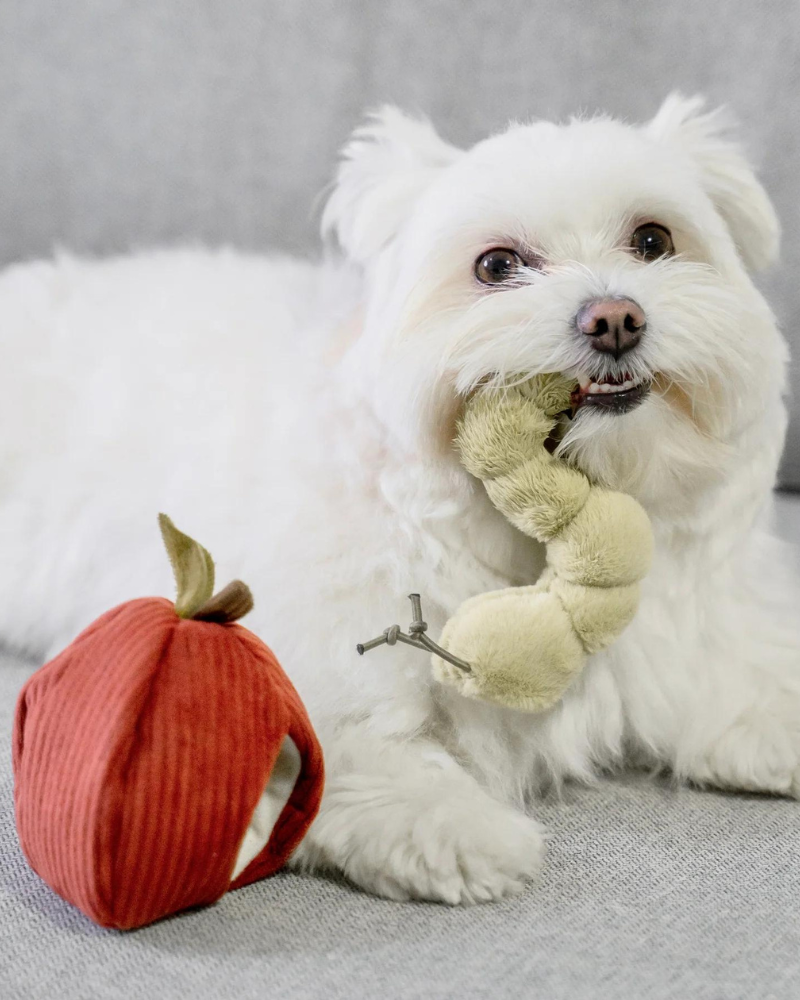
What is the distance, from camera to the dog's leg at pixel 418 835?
953 mm

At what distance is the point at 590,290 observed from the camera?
984 mm

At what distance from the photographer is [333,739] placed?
1.10 metres

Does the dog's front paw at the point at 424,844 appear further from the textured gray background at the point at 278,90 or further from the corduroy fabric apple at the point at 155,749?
the textured gray background at the point at 278,90

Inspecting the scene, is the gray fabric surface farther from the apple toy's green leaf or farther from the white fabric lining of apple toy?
the apple toy's green leaf

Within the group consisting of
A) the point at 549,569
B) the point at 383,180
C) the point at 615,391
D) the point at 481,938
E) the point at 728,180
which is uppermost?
the point at 728,180

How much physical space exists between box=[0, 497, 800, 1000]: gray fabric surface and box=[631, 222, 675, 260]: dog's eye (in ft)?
1.83

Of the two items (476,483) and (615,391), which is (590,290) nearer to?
(615,391)

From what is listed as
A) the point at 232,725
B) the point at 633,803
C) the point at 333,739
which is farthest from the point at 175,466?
the point at 633,803

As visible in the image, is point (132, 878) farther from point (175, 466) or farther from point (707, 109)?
point (707, 109)

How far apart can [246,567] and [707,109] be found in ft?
4.19

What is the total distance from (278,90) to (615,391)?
142 cm

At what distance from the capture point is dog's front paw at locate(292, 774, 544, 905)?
3.12ft

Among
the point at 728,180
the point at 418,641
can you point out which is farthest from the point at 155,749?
the point at 728,180

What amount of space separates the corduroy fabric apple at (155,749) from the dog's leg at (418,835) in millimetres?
87
